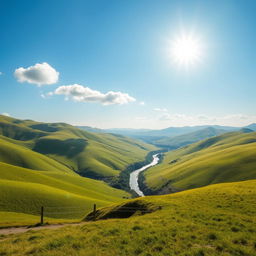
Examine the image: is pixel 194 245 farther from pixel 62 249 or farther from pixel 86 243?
pixel 62 249

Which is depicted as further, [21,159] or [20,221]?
[21,159]

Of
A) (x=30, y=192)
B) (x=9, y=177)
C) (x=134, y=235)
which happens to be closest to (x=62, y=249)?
(x=134, y=235)

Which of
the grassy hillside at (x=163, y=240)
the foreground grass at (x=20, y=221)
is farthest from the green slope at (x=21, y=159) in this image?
the grassy hillside at (x=163, y=240)

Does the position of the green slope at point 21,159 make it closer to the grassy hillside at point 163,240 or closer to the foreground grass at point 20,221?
the foreground grass at point 20,221

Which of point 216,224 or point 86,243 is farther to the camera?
point 216,224

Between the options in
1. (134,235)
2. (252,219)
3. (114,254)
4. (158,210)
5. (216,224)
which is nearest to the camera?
(114,254)

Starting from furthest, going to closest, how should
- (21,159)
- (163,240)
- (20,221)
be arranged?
(21,159)
(20,221)
(163,240)

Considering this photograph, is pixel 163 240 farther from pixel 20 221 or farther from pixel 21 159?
pixel 21 159

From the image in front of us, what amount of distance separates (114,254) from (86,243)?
334 cm

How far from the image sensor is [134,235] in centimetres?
1595

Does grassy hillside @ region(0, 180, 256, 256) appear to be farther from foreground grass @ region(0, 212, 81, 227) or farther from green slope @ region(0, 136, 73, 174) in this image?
green slope @ region(0, 136, 73, 174)

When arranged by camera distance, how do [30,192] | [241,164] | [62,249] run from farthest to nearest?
[241,164]
[30,192]
[62,249]

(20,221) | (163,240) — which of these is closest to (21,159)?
(20,221)

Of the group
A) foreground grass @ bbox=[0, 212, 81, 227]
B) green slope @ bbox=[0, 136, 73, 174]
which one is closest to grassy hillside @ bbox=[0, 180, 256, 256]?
foreground grass @ bbox=[0, 212, 81, 227]
